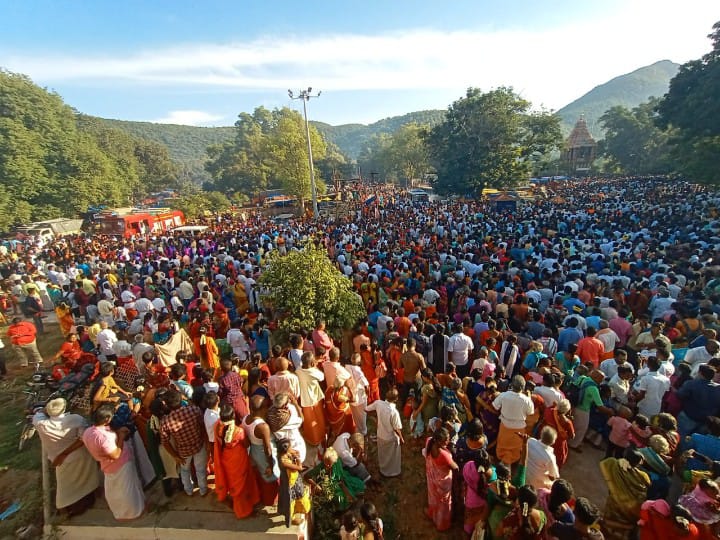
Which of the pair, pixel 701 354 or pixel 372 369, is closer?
pixel 701 354

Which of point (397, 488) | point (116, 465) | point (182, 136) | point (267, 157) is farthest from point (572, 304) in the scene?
point (182, 136)

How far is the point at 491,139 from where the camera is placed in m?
27.8

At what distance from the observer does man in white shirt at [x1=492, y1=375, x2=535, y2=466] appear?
12.6 ft

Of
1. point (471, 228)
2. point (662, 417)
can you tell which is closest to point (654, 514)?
point (662, 417)

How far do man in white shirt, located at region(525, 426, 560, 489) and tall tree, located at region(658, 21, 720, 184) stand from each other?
19959 millimetres

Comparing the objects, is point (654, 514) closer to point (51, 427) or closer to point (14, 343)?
point (51, 427)

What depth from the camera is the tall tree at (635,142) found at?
120 ft

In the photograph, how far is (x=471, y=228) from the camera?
50.4ft

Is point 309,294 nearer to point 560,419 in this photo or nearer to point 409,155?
point 560,419

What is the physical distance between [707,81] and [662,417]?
68.9 ft

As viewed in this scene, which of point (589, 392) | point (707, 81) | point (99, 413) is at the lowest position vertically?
point (589, 392)

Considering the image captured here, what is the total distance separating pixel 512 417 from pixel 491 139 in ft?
90.6

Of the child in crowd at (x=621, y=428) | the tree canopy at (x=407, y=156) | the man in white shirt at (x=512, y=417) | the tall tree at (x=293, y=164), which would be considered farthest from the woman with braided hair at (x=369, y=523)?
the tree canopy at (x=407, y=156)

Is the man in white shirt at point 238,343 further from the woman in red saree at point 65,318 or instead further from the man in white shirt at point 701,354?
the man in white shirt at point 701,354
